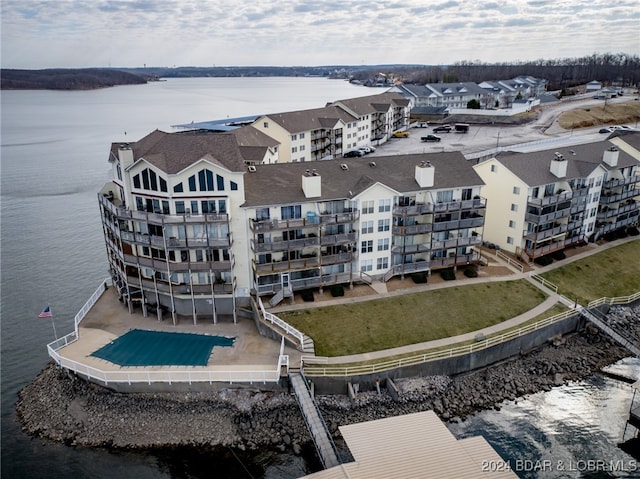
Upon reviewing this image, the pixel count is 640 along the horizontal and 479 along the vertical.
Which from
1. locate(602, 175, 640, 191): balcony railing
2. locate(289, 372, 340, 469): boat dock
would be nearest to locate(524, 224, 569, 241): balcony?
locate(602, 175, 640, 191): balcony railing

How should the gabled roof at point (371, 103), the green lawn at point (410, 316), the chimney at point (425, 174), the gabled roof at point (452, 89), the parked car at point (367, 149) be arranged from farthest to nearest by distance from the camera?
the gabled roof at point (452, 89) < the gabled roof at point (371, 103) < the parked car at point (367, 149) < the chimney at point (425, 174) < the green lawn at point (410, 316)

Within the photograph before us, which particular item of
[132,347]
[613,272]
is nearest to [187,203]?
[132,347]

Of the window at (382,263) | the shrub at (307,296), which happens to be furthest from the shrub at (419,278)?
the shrub at (307,296)

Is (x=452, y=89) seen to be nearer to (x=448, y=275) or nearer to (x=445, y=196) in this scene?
(x=445, y=196)

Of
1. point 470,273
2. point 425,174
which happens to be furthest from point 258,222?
point 470,273

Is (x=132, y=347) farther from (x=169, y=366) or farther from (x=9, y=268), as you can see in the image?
(x=9, y=268)

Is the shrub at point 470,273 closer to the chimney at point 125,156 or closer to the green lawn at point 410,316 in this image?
the green lawn at point 410,316
